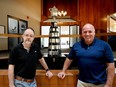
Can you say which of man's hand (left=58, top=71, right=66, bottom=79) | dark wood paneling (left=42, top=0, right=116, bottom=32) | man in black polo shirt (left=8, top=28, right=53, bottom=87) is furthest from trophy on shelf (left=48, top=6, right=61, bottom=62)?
dark wood paneling (left=42, top=0, right=116, bottom=32)

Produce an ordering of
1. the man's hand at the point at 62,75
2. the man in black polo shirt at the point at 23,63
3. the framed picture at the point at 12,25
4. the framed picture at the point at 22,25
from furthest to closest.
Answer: the framed picture at the point at 22,25
the framed picture at the point at 12,25
the man's hand at the point at 62,75
the man in black polo shirt at the point at 23,63

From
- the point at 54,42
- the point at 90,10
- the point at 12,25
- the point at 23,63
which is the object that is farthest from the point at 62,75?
the point at 90,10

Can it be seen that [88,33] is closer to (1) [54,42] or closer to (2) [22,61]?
(2) [22,61]

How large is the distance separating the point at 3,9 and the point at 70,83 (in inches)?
140

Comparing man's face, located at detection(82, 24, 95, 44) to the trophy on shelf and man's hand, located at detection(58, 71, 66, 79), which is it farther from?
the trophy on shelf

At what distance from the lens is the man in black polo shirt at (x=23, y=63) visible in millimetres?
2234

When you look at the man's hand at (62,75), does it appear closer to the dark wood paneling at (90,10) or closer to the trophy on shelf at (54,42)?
the trophy on shelf at (54,42)

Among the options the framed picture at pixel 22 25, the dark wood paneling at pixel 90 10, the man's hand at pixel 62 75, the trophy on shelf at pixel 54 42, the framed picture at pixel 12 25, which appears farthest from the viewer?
the dark wood paneling at pixel 90 10

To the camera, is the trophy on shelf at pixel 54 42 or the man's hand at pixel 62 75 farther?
the trophy on shelf at pixel 54 42

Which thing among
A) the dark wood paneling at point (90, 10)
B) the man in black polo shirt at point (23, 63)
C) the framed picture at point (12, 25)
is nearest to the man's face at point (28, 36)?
the man in black polo shirt at point (23, 63)

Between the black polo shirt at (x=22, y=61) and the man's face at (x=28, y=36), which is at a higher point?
the man's face at (x=28, y=36)

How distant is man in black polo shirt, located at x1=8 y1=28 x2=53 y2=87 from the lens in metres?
2.23

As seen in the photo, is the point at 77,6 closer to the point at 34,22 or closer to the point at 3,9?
the point at 34,22

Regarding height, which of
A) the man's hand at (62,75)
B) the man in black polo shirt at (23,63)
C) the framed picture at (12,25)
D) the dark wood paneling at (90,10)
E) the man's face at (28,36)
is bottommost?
the man's hand at (62,75)
